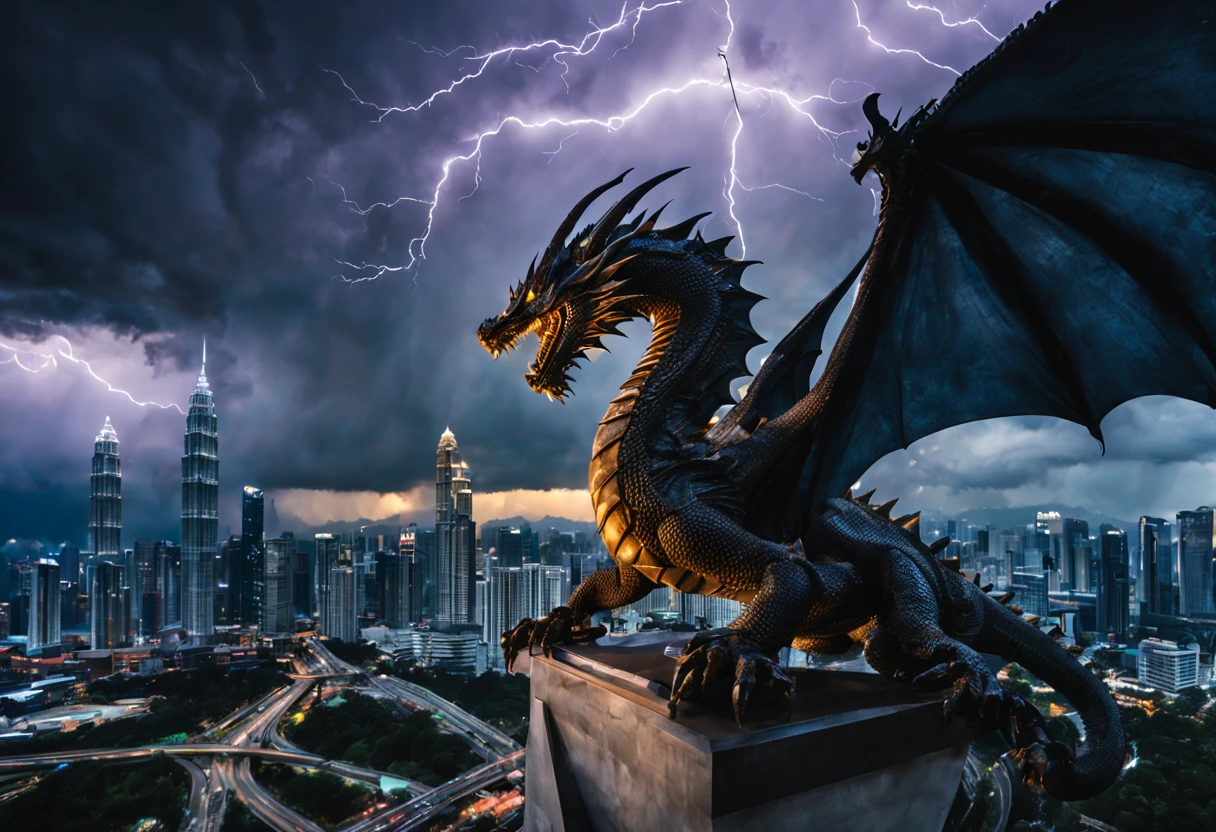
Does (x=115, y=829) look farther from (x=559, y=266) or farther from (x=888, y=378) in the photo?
(x=888, y=378)

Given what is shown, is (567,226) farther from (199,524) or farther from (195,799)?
(199,524)

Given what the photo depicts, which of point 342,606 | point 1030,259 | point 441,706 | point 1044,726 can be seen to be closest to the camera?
point 1044,726

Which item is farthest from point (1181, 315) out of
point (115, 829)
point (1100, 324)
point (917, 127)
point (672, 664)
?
point (115, 829)

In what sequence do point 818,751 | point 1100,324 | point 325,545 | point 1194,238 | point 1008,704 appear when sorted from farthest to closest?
point 325,545 < point 1100,324 < point 1194,238 < point 1008,704 < point 818,751

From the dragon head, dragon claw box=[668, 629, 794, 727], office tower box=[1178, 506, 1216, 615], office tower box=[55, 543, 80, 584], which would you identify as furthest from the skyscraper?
office tower box=[55, 543, 80, 584]

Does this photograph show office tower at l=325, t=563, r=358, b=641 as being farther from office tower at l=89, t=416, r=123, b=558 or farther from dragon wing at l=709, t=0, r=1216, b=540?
dragon wing at l=709, t=0, r=1216, b=540

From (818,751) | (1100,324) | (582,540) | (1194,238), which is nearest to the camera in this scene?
(818,751)

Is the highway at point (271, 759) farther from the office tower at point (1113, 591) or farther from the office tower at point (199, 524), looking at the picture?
the office tower at point (1113, 591)

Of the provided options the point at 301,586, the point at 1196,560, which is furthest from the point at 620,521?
the point at 301,586
